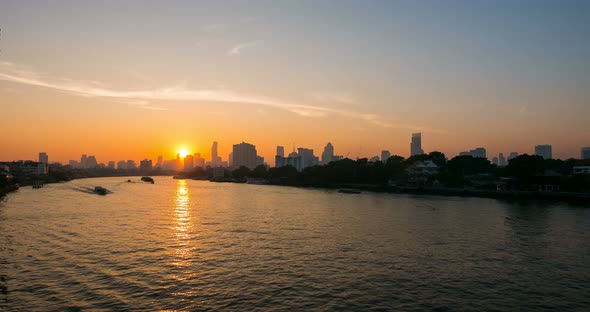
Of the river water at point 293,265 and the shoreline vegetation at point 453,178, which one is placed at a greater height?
Result: the shoreline vegetation at point 453,178

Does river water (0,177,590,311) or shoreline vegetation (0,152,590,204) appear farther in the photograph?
shoreline vegetation (0,152,590,204)

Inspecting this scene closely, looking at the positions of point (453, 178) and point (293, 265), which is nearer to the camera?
point (293, 265)

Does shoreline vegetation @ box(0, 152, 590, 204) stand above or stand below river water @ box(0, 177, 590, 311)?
above

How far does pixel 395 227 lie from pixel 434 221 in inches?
336

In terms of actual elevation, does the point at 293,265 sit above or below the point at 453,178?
below

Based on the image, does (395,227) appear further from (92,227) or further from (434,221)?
(92,227)

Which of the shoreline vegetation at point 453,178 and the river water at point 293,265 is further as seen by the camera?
the shoreline vegetation at point 453,178

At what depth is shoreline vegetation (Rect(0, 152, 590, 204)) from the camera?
89938mm

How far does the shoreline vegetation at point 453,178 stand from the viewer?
295 ft

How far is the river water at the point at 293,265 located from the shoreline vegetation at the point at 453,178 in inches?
1886

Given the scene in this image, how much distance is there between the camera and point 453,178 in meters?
119

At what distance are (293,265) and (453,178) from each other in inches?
4126

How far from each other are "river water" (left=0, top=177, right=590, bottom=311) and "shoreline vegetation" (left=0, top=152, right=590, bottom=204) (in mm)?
47904

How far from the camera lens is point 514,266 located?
90.7 feet
